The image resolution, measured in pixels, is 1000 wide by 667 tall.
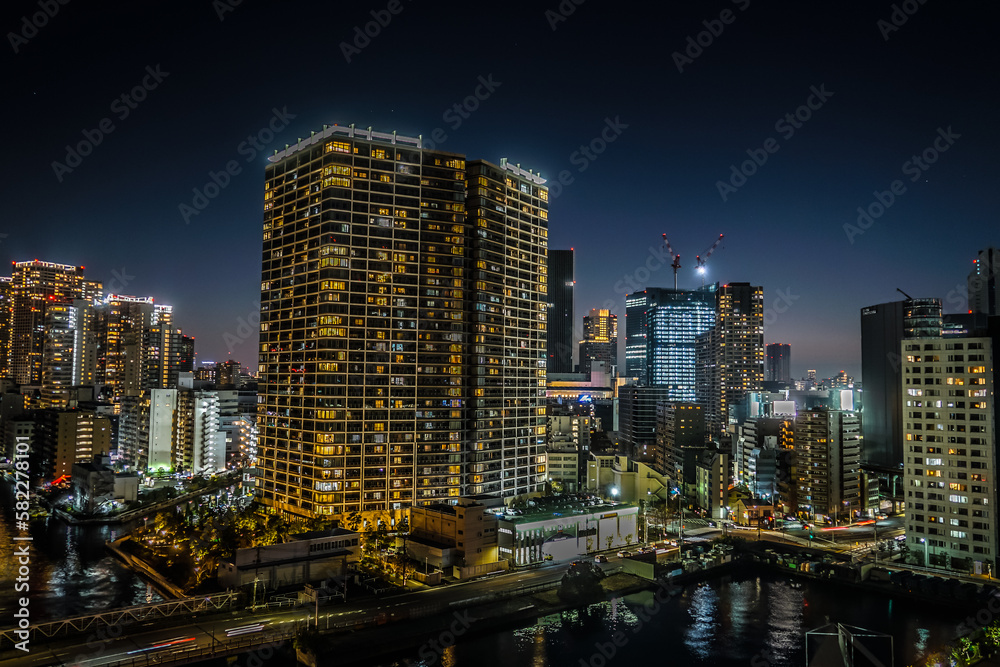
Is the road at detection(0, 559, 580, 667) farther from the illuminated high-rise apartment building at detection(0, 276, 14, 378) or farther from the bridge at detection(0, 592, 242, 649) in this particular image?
the illuminated high-rise apartment building at detection(0, 276, 14, 378)

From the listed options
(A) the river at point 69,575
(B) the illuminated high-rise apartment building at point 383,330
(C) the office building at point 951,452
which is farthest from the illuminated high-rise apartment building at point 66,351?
(C) the office building at point 951,452

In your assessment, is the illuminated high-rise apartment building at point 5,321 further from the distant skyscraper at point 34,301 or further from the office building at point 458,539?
the office building at point 458,539

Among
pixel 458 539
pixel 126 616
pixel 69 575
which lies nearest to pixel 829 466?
pixel 458 539

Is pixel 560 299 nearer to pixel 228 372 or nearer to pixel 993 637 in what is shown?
pixel 228 372

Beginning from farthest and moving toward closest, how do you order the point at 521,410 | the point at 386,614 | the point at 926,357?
the point at 521,410 < the point at 926,357 < the point at 386,614

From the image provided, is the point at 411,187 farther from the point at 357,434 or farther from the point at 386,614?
the point at 386,614

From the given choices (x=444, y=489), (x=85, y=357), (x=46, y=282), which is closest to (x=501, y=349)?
(x=444, y=489)
